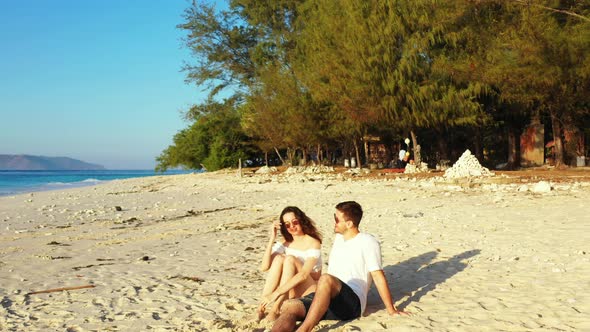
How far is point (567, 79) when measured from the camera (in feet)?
78.1

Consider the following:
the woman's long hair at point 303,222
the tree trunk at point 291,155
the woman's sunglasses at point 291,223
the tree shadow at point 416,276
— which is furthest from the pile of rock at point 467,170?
the tree trunk at point 291,155

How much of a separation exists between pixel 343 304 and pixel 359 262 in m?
0.49

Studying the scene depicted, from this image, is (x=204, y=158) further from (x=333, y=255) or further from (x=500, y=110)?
(x=333, y=255)

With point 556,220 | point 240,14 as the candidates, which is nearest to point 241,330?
point 556,220

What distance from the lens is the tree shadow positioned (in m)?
6.68

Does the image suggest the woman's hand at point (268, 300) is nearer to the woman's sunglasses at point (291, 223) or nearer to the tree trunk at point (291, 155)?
the woman's sunglasses at point (291, 223)

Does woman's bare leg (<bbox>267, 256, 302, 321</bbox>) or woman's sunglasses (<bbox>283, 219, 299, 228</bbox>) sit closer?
woman's bare leg (<bbox>267, 256, 302, 321</bbox>)

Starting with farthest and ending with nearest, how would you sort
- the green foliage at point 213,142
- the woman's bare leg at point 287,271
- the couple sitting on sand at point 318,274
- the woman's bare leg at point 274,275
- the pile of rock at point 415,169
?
the green foliage at point 213,142 < the pile of rock at point 415,169 < the woman's bare leg at point 274,275 < the woman's bare leg at point 287,271 < the couple sitting on sand at point 318,274

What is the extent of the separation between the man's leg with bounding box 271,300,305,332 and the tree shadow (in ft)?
3.21

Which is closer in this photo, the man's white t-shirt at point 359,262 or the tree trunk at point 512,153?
the man's white t-shirt at point 359,262

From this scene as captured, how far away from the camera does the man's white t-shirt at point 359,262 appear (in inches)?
230

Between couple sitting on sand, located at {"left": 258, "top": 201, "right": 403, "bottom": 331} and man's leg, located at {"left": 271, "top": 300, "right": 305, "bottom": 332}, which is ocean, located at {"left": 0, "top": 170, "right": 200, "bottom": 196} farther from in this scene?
man's leg, located at {"left": 271, "top": 300, "right": 305, "bottom": 332}

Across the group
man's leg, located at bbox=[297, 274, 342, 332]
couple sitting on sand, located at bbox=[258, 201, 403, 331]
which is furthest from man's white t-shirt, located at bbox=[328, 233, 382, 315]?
man's leg, located at bbox=[297, 274, 342, 332]

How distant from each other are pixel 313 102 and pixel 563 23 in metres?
17.9
